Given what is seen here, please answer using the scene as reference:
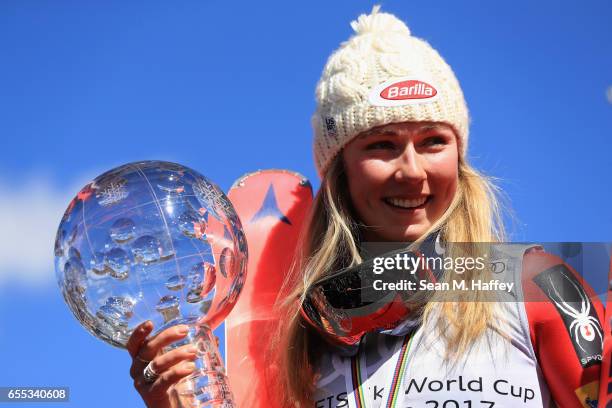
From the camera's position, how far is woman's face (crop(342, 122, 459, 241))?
3623mm

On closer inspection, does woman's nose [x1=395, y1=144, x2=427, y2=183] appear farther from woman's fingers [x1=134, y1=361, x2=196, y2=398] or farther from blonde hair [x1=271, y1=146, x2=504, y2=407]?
woman's fingers [x1=134, y1=361, x2=196, y2=398]

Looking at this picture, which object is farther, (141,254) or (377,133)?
(377,133)

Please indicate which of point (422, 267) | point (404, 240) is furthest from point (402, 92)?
point (422, 267)

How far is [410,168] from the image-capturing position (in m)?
3.56

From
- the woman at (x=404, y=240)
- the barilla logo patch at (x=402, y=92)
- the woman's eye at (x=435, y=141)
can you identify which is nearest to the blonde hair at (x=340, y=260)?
the woman at (x=404, y=240)

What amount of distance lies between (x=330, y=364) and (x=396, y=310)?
424 millimetres

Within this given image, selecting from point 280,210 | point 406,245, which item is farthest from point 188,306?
point 280,210

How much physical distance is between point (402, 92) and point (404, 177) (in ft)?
1.62

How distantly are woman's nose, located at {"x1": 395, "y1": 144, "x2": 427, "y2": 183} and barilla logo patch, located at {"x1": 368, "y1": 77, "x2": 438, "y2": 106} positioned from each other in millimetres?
295

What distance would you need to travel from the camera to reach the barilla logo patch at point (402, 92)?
3.78 m

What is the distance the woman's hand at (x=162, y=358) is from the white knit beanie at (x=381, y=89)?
1533 millimetres

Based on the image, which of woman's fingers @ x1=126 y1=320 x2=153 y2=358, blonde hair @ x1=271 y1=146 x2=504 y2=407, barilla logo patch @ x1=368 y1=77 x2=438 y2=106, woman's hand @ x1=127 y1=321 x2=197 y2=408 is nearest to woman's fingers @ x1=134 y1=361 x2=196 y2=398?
woman's hand @ x1=127 y1=321 x2=197 y2=408

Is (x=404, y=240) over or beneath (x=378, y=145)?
beneath

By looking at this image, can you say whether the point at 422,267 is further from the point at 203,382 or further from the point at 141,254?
the point at 141,254
